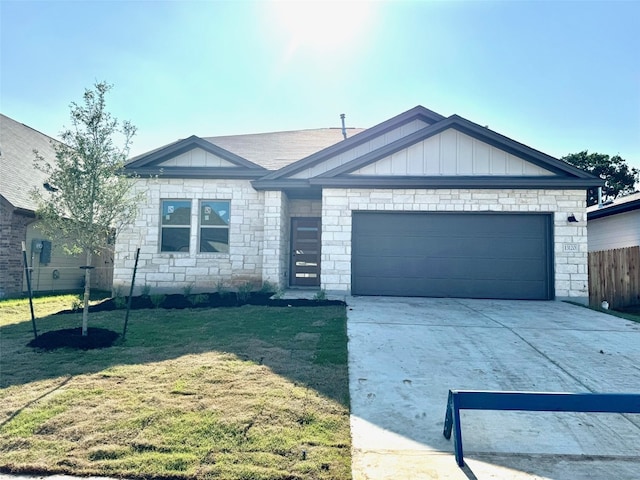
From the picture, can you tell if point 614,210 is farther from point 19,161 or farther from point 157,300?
point 19,161

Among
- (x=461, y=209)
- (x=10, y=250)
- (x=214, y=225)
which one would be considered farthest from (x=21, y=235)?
(x=461, y=209)

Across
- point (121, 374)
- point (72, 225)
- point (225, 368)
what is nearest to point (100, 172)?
point (72, 225)

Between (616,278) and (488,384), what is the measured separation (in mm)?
10002

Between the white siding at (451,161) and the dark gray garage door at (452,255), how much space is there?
3.89 ft

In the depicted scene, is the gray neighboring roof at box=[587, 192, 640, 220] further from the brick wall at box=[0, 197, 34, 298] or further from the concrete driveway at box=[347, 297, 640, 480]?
the brick wall at box=[0, 197, 34, 298]

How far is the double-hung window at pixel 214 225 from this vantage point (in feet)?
40.1

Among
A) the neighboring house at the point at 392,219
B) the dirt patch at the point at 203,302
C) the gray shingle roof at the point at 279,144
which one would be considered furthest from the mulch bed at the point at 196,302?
the gray shingle roof at the point at 279,144

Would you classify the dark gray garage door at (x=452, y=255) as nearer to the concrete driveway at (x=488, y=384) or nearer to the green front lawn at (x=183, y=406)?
the concrete driveway at (x=488, y=384)

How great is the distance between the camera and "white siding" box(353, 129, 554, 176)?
435 inches

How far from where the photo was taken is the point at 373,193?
1124 cm

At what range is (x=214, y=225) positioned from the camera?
40.3ft

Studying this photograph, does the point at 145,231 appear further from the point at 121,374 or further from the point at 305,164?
the point at 121,374

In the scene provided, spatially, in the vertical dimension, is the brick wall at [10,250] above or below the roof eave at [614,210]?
below

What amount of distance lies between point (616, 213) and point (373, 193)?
31.6 ft
